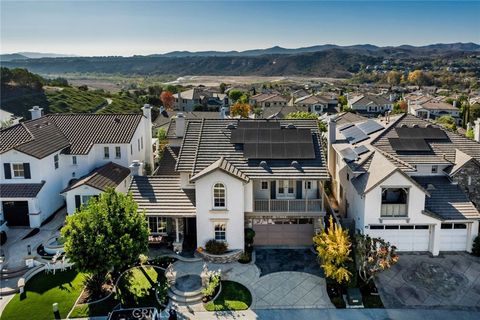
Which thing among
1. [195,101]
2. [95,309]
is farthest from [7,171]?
[195,101]

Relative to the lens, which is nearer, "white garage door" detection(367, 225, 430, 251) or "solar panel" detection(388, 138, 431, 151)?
"white garage door" detection(367, 225, 430, 251)

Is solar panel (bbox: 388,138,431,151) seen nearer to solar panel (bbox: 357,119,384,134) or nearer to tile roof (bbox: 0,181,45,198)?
solar panel (bbox: 357,119,384,134)

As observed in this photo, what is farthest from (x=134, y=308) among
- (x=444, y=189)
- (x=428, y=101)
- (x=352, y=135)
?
(x=428, y=101)

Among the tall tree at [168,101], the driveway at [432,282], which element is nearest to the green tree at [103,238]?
the driveway at [432,282]

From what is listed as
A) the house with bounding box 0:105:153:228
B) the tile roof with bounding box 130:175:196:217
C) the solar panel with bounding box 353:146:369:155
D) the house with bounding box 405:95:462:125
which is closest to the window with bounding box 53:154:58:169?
the house with bounding box 0:105:153:228

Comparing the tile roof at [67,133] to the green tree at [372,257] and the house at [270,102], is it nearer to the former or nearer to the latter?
the green tree at [372,257]

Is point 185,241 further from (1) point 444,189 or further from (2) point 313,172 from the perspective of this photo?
(1) point 444,189
